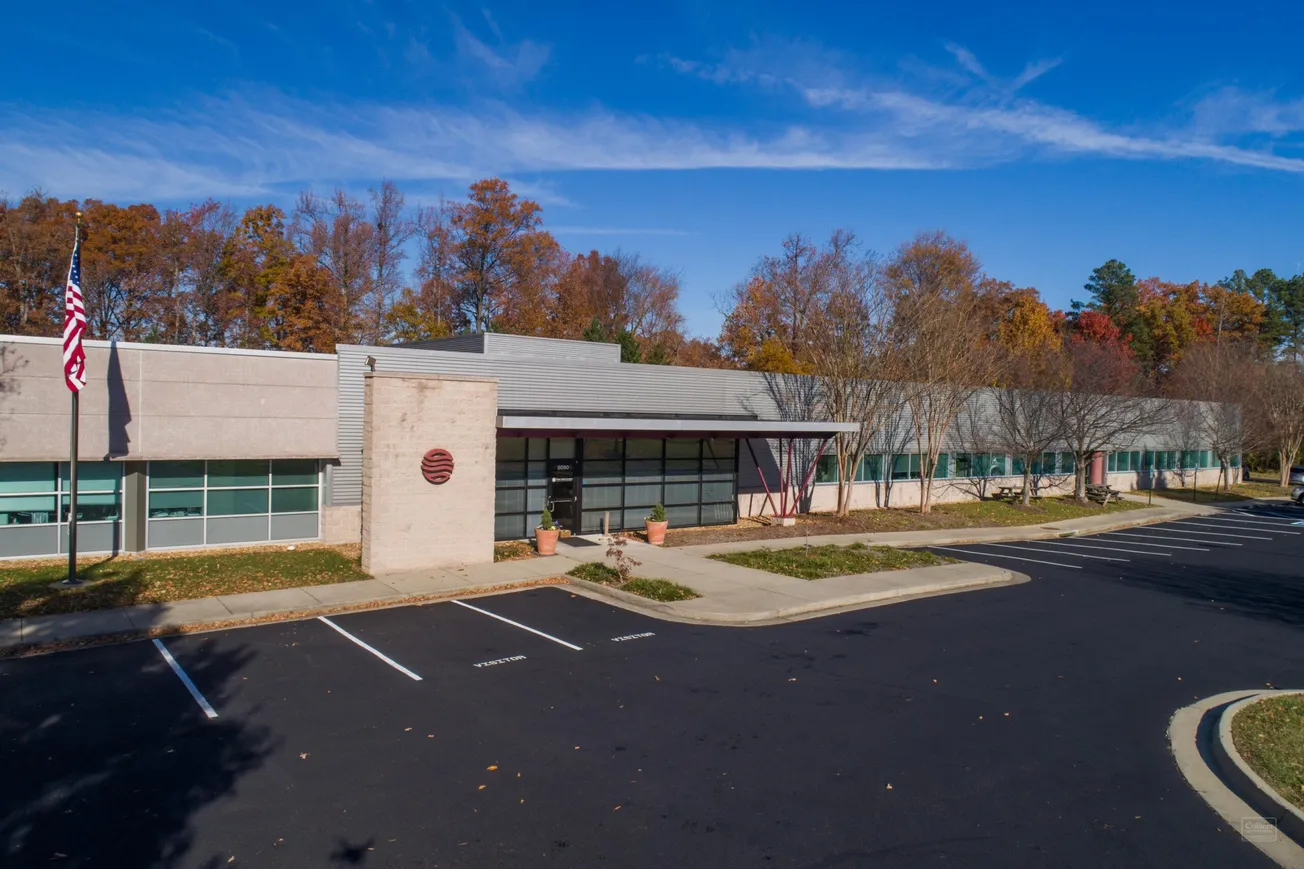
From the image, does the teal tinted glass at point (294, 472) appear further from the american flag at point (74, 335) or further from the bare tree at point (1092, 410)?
the bare tree at point (1092, 410)

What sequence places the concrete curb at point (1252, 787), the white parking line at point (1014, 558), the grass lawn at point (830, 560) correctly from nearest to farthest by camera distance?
1. the concrete curb at point (1252, 787)
2. the grass lawn at point (830, 560)
3. the white parking line at point (1014, 558)

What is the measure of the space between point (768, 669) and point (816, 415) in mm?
19788

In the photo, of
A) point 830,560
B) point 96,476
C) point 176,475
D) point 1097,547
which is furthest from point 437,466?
point 1097,547

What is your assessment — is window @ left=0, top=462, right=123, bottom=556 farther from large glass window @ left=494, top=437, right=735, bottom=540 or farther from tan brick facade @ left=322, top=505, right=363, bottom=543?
large glass window @ left=494, top=437, right=735, bottom=540

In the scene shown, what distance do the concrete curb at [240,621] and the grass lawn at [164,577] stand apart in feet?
3.41

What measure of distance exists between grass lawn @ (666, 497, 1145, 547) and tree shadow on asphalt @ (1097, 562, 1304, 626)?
798 centimetres

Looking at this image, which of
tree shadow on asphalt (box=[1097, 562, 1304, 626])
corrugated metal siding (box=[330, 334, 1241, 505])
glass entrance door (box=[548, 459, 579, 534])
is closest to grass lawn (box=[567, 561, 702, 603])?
glass entrance door (box=[548, 459, 579, 534])

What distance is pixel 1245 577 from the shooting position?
20750 mm

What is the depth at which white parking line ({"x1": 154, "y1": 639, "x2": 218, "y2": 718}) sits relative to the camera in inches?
372

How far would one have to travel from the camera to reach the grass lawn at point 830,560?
62.1 feet

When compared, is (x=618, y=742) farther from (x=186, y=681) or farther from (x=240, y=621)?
(x=240, y=621)

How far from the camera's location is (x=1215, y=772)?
8.26 metres

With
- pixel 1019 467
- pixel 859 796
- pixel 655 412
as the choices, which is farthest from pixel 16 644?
pixel 1019 467

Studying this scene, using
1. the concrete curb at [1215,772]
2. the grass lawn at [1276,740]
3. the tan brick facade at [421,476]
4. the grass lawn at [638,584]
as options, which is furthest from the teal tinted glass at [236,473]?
the grass lawn at [1276,740]
